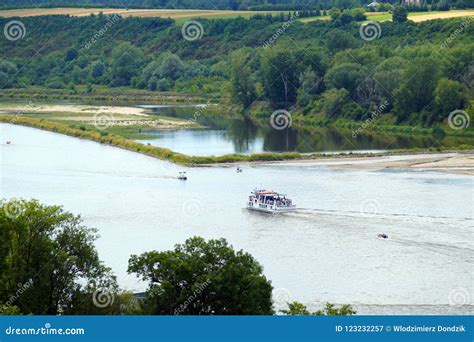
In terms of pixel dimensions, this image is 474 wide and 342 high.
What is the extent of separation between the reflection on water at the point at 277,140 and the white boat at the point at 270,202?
1623 cm

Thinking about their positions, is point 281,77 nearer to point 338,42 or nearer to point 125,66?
point 338,42

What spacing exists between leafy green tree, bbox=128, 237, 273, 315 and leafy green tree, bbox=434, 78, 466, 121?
50.5 meters

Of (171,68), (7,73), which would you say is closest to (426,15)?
(171,68)

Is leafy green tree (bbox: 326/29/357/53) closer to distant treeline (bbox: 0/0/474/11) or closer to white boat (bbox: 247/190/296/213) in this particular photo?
distant treeline (bbox: 0/0/474/11)

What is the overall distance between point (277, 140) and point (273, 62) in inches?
794

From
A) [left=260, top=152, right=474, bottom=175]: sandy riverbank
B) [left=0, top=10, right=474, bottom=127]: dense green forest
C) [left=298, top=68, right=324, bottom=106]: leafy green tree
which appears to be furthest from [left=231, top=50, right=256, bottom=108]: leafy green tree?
[left=260, top=152, right=474, bottom=175]: sandy riverbank

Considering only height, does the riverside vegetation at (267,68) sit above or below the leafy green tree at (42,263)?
above

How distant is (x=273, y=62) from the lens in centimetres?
8625

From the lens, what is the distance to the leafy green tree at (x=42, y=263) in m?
21.4

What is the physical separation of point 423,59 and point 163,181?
1211 inches

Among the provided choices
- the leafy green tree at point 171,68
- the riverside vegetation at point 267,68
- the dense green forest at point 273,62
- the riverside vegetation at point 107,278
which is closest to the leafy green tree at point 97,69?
the dense green forest at point 273,62

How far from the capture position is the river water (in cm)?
2862

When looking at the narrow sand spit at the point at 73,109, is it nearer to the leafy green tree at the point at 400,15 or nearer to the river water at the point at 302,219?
the river water at the point at 302,219
